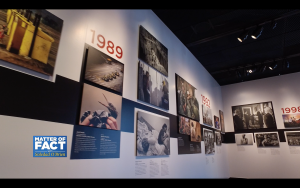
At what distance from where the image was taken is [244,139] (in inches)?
275

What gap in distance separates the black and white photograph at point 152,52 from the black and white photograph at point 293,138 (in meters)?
5.29

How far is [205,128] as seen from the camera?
5.28 metres

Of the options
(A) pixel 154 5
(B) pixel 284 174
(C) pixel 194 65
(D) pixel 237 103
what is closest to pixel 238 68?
(D) pixel 237 103

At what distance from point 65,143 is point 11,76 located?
73 centimetres

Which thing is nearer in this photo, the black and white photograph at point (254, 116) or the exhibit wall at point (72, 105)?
the exhibit wall at point (72, 105)

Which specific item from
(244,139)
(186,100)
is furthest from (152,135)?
(244,139)

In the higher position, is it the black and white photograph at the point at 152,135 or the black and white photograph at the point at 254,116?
the black and white photograph at the point at 254,116

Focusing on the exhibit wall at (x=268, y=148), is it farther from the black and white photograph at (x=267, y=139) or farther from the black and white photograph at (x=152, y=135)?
the black and white photograph at (x=152, y=135)

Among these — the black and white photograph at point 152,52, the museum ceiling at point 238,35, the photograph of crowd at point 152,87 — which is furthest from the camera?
the museum ceiling at point 238,35

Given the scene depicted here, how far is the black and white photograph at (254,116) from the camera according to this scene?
6.75 meters

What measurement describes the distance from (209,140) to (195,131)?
109 cm
